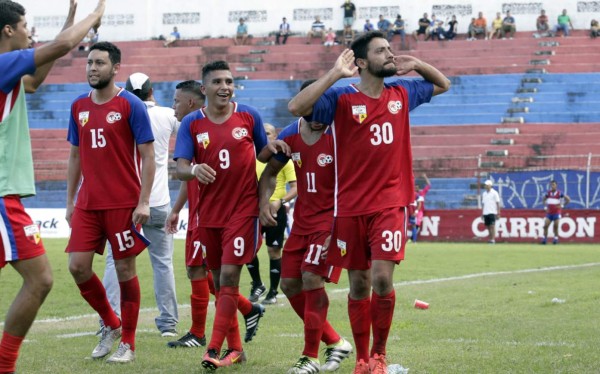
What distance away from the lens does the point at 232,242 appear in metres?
8.14

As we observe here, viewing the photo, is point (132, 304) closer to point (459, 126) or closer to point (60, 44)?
point (60, 44)

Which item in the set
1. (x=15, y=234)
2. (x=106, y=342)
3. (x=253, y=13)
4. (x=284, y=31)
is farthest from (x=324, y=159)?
(x=253, y=13)

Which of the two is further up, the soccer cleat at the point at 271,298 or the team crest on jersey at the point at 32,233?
the team crest on jersey at the point at 32,233

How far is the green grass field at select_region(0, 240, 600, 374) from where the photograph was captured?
793 cm

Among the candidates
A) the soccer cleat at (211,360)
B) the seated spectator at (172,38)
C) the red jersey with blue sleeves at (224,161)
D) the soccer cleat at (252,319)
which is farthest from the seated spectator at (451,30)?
the soccer cleat at (211,360)

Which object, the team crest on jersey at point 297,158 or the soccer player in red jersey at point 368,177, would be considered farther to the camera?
the team crest on jersey at point 297,158

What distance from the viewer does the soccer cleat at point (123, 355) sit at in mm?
8265

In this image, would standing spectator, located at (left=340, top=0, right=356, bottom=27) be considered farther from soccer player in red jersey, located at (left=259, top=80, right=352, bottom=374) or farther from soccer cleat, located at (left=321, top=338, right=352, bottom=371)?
soccer cleat, located at (left=321, top=338, right=352, bottom=371)

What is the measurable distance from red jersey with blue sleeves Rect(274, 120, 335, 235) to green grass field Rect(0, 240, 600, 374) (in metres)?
1.10

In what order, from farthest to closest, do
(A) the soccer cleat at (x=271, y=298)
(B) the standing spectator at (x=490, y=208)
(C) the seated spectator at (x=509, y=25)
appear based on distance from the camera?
1. (C) the seated spectator at (x=509, y=25)
2. (B) the standing spectator at (x=490, y=208)
3. (A) the soccer cleat at (x=271, y=298)

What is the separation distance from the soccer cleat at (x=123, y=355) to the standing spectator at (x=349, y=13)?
42010mm

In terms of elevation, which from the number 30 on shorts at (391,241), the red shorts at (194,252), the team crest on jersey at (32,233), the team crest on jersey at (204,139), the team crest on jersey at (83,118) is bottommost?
the red shorts at (194,252)

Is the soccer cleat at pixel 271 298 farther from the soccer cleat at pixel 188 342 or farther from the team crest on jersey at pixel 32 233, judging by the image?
the team crest on jersey at pixel 32 233

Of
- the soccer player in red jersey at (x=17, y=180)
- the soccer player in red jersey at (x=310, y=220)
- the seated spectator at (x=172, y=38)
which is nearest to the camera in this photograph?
the soccer player in red jersey at (x=17, y=180)
